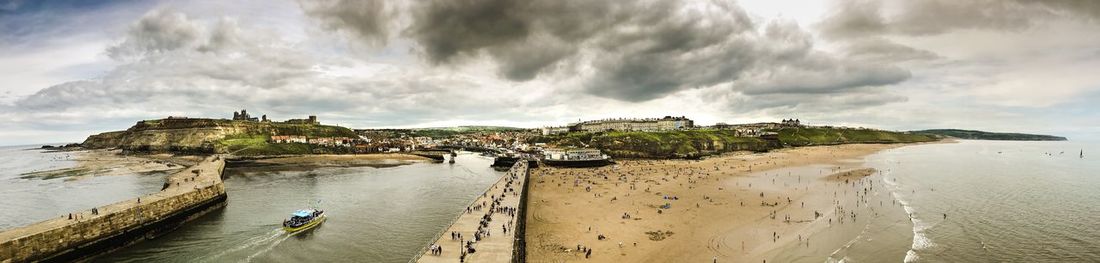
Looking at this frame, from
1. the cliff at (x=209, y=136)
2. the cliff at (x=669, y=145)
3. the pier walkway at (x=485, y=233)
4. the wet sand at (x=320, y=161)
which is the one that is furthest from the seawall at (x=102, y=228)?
the cliff at (x=669, y=145)

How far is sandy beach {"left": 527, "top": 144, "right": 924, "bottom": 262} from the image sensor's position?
1196 inches

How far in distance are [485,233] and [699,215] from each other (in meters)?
22.0

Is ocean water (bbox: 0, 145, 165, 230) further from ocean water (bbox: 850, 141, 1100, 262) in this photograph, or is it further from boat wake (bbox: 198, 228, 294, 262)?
ocean water (bbox: 850, 141, 1100, 262)

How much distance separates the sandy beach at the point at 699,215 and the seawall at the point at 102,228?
93.0 feet

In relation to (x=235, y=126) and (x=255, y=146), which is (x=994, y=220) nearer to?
(x=255, y=146)

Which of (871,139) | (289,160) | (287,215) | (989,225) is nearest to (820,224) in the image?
(989,225)

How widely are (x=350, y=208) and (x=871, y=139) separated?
223 m

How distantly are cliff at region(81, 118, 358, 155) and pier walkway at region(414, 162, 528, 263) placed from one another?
105 m

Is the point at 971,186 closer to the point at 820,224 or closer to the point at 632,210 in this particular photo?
the point at 820,224

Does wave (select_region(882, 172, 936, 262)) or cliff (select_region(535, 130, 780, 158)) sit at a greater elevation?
cliff (select_region(535, 130, 780, 158))

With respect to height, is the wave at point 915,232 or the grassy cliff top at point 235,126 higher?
the grassy cliff top at point 235,126

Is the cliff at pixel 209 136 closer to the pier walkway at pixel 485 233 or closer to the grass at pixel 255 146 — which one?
the grass at pixel 255 146

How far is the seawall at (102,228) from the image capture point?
25.5 m

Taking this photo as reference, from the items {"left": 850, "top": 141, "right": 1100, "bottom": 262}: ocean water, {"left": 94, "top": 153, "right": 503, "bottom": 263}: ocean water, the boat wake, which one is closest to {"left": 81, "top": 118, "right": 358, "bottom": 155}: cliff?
{"left": 94, "top": 153, "right": 503, "bottom": 263}: ocean water
